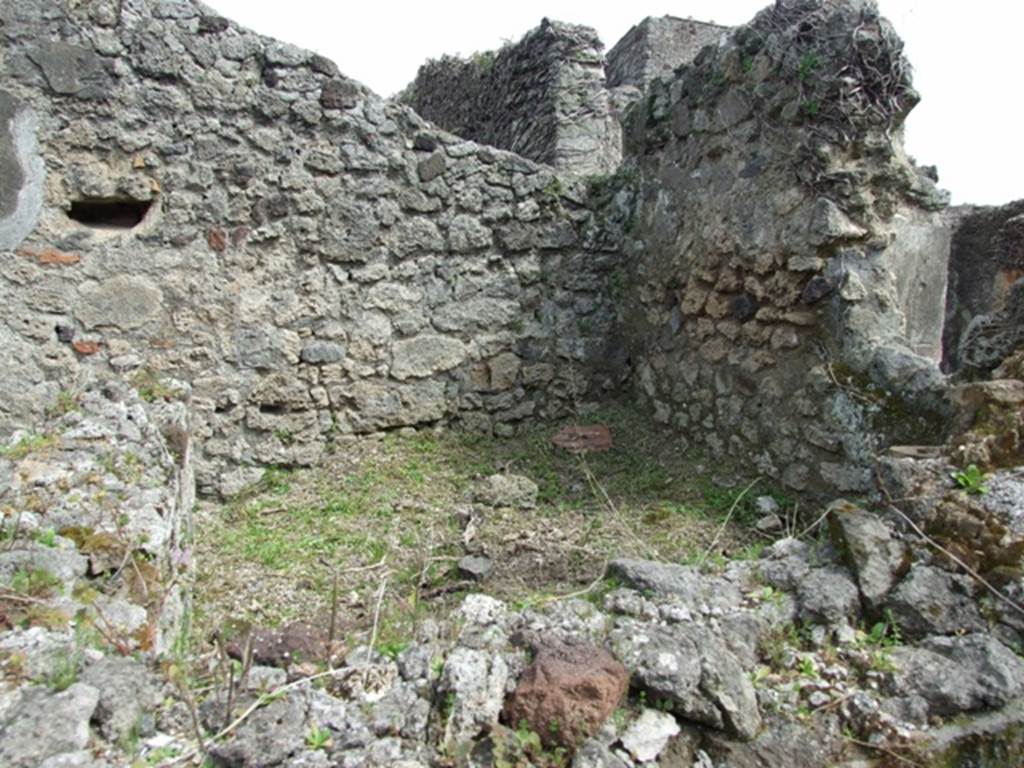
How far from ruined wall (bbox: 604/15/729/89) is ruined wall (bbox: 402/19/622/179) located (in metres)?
1.54

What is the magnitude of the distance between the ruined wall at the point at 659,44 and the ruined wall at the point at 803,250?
402cm

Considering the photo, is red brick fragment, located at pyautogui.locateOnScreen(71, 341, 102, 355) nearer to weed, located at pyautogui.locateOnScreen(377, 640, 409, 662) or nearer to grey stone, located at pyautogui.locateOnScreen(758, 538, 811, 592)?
weed, located at pyautogui.locateOnScreen(377, 640, 409, 662)

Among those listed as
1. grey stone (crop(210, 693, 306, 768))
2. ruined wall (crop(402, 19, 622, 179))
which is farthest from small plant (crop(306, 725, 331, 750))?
ruined wall (crop(402, 19, 622, 179))

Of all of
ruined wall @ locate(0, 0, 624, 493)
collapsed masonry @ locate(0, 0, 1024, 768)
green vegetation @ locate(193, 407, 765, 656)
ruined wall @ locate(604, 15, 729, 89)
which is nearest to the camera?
collapsed masonry @ locate(0, 0, 1024, 768)

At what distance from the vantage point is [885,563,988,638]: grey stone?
2051 mm

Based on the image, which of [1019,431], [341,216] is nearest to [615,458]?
[341,216]

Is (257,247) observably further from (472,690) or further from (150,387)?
(472,690)

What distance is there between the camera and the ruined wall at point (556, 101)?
21.5 ft

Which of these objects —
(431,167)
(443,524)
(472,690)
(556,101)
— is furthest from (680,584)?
(556,101)

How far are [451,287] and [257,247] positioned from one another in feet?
3.57

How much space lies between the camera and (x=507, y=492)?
4.19 meters

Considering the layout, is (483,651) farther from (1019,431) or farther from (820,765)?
(1019,431)

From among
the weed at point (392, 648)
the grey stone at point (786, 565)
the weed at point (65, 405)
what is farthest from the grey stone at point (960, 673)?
the weed at point (65, 405)

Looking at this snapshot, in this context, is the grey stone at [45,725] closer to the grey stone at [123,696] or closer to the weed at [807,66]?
the grey stone at [123,696]
